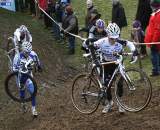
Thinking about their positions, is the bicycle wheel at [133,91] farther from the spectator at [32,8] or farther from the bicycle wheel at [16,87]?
the spectator at [32,8]

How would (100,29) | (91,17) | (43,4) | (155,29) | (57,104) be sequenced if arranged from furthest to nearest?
(43,4) → (91,17) → (57,104) → (155,29) → (100,29)

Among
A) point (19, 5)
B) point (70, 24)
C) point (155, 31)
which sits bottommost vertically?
point (155, 31)

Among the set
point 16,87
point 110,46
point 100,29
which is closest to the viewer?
point 110,46

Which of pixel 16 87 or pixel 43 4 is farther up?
pixel 43 4

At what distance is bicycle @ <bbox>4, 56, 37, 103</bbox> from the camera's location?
44.3 feet

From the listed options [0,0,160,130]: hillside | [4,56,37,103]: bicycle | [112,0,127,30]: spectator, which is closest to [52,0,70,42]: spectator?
[0,0,160,130]: hillside

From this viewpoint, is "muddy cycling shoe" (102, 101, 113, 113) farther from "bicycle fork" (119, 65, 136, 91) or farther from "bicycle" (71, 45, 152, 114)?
"bicycle fork" (119, 65, 136, 91)

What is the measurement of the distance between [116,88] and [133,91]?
411 mm

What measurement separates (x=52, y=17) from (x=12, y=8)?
4.27 m

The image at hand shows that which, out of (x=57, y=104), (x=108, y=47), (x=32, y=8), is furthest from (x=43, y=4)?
(x=108, y=47)

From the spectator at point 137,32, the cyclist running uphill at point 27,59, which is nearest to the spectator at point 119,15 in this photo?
the spectator at point 137,32

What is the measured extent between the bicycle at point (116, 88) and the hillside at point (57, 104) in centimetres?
43

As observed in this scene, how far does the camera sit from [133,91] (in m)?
11.6

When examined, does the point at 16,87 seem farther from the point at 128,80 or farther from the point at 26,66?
the point at 128,80
